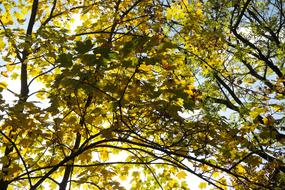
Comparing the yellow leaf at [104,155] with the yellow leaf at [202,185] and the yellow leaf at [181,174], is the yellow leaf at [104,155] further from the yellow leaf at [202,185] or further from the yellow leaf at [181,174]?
the yellow leaf at [202,185]

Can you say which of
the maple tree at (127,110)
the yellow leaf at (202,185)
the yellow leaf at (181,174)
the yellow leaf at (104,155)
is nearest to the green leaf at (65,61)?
the maple tree at (127,110)

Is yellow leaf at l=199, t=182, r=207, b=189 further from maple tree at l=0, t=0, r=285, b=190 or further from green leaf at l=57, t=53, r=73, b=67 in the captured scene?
green leaf at l=57, t=53, r=73, b=67

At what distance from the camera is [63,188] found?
182 inches

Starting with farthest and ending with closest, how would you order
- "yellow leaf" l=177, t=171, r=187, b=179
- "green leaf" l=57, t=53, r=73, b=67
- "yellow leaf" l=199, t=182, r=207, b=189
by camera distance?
1. "yellow leaf" l=177, t=171, r=187, b=179
2. "yellow leaf" l=199, t=182, r=207, b=189
3. "green leaf" l=57, t=53, r=73, b=67

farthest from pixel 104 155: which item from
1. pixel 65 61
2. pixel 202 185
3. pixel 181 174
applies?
pixel 65 61

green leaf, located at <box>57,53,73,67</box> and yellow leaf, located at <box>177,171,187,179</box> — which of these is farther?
yellow leaf, located at <box>177,171,187,179</box>

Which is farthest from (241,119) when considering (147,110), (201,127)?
(147,110)

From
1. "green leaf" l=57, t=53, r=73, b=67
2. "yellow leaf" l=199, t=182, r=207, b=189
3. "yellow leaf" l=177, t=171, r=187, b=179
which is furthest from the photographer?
"yellow leaf" l=177, t=171, r=187, b=179

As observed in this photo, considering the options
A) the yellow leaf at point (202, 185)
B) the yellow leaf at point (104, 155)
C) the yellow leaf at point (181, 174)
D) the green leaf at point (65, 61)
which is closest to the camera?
the green leaf at point (65, 61)

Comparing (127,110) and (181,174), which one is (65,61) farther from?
(181,174)

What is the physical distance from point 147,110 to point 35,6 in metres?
3.64

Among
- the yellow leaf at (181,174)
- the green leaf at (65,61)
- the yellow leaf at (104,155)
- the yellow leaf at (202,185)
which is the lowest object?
the yellow leaf at (202,185)

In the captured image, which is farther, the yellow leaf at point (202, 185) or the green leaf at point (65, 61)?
the yellow leaf at point (202, 185)

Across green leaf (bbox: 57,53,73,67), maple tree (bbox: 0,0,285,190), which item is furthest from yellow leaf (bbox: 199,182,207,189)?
green leaf (bbox: 57,53,73,67)
